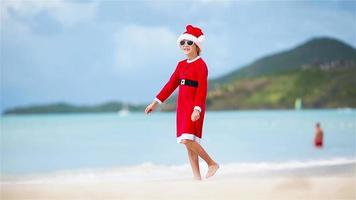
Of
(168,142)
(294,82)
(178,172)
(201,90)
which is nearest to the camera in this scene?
(201,90)

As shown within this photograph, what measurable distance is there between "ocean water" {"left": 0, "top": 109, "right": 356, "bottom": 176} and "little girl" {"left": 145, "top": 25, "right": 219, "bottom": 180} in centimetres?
238

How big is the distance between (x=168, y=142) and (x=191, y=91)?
18.3 ft

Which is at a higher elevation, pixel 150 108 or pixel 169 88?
pixel 169 88

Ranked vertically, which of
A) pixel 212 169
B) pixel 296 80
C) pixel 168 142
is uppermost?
pixel 296 80

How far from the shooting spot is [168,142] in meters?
9.66

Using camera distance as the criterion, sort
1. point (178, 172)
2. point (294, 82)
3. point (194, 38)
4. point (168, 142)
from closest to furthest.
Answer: point (194, 38)
point (178, 172)
point (168, 142)
point (294, 82)

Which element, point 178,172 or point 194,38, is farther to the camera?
point 178,172

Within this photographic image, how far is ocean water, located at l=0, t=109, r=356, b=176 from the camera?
743cm

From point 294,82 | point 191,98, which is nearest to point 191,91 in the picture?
point 191,98

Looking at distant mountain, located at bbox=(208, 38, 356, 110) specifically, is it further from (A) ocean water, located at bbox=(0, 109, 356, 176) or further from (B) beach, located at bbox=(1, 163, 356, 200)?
(B) beach, located at bbox=(1, 163, 356, 200)

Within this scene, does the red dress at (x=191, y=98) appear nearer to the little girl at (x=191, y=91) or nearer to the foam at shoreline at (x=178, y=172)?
the little girl at (x=191, y=91)

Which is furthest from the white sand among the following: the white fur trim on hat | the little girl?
the white fur trim on hat

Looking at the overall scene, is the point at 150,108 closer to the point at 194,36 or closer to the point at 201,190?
the point at 194,36

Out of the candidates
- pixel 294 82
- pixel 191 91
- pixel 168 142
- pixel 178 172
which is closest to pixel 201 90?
pixel 191 91
